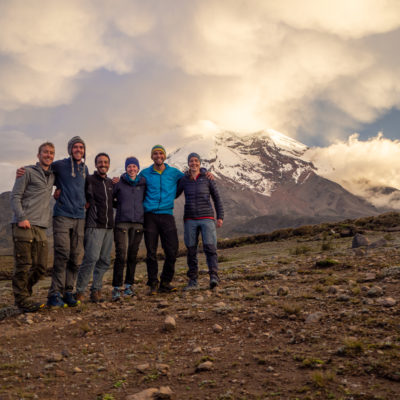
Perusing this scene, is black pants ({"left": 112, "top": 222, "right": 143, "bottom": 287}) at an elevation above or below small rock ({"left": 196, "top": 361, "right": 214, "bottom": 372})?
above

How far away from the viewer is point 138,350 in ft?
16.5

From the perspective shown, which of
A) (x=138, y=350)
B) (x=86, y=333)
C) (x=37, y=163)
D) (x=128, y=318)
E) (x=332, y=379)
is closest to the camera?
(x=332, y=379)

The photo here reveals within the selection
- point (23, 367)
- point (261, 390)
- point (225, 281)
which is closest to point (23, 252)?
point (23, 367)

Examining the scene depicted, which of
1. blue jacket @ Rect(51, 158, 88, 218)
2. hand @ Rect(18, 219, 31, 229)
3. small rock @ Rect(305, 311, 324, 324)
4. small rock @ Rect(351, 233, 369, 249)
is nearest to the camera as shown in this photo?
small rock @ Rect(305, 311, 324, 324)

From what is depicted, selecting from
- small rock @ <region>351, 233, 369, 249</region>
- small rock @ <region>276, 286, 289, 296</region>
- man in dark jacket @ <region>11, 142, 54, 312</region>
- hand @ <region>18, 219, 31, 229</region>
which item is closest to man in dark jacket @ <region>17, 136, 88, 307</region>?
man in dark jacket @ <region>11, 142, 54, 312</region>

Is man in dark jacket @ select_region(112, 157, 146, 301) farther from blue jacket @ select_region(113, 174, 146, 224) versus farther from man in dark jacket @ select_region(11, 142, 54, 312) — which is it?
man in dark jacket @ select_region(11, 142, 54, 312)

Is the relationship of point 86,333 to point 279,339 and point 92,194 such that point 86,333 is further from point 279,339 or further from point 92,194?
point 92,194

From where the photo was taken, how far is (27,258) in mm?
7578

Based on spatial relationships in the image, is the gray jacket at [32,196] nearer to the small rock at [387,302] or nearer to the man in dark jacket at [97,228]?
the man in dark jacket at [97,228]

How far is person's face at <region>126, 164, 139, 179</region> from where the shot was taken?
924 cm

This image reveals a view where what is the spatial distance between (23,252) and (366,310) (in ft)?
20.8

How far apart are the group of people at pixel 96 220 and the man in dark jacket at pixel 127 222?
0.02 m

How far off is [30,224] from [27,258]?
0.69 m

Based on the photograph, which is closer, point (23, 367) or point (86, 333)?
point (23, 367)
